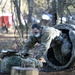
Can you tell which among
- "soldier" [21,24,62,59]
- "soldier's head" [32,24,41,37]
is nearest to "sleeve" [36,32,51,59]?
"soldier" [21,24,62,59]

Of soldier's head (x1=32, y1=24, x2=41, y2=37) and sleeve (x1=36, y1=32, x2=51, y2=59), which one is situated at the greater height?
soldier's head (x1=32, y1=24, x2=41, y2=37)

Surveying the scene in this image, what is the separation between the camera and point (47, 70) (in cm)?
Result: 976

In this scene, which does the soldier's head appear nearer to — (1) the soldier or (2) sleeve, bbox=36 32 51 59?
(1) the soldier

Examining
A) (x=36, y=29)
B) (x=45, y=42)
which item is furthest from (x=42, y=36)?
(x=36, y=29)

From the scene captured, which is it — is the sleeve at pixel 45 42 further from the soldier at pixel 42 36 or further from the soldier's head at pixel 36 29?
the soldier's head at pixel 36 29

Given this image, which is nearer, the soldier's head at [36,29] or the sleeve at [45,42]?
the soldier's head at [36,29]

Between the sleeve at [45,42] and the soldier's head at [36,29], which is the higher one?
the soldier's head at [36,29]

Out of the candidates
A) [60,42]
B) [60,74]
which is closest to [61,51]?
[60,42]

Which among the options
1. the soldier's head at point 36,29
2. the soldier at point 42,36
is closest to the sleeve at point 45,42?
the soldier at point 42,36

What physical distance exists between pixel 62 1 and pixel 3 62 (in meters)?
8.90

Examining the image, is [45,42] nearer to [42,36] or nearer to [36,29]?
[42,36]

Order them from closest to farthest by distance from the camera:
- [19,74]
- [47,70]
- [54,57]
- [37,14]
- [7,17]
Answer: [19,74] → [47,70] → [54,57] → [7,17] → [37,14]

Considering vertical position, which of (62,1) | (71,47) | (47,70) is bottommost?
(47,70)

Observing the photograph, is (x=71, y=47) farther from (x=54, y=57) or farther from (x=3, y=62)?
(x=3, y=62)
